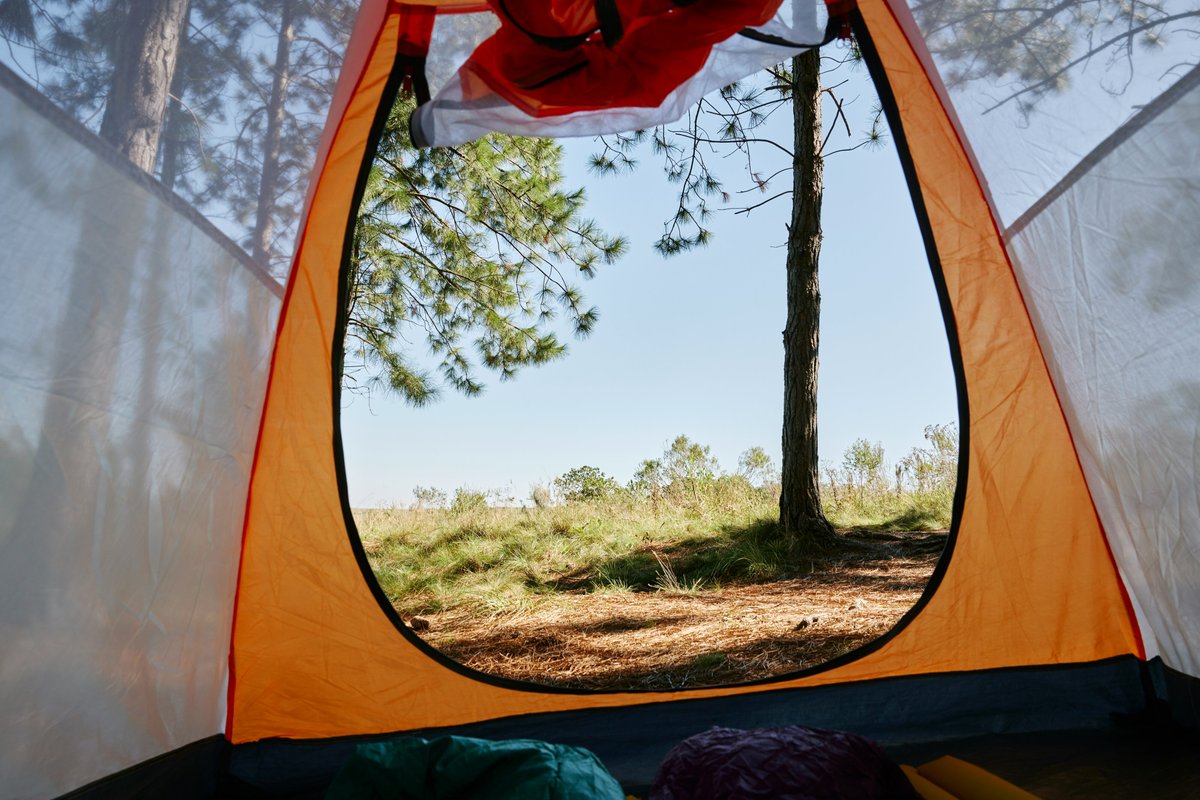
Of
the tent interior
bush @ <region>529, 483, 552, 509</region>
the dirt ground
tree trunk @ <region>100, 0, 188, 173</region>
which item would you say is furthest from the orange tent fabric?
bush @ <region>529, 483, 552, 509</region>

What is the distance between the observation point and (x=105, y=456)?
3.68 ft

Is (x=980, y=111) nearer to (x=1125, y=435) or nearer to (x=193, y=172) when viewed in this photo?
(x=1125, y=435)

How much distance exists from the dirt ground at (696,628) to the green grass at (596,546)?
0.67 feet

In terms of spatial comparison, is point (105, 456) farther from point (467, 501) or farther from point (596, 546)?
point (467, 501)

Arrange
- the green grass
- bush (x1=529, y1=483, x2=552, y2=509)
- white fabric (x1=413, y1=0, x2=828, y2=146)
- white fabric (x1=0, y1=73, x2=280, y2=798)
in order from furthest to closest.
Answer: bush (x1=529, y1=483, x2=552, y2=509) < the green grass < white fabric (x1=413, y1=0, x2=828, y2=146) < white fabric (x1=0, y1=73, x2=280, y2=798)

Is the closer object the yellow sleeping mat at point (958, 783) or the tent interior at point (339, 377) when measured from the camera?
the tent interior at point (339, 377)

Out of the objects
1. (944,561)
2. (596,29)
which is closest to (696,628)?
(944,561)

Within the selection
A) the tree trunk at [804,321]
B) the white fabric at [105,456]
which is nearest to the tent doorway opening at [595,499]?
the tree trunk at [804,321]

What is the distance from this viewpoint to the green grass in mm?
3857

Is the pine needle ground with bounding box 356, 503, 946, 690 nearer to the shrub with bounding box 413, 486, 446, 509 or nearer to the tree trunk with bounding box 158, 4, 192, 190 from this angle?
the shrub with bounding box 413, 486, 446, 509

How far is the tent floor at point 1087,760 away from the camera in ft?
4.19

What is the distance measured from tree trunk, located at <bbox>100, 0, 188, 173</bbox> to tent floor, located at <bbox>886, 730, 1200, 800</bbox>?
1.64 metres

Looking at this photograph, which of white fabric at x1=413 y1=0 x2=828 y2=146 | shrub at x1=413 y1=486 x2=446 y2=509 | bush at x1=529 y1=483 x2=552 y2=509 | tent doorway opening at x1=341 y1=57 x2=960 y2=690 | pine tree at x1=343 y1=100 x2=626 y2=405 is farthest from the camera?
shrub at x1=413 y1=486 x2=446 y2=509

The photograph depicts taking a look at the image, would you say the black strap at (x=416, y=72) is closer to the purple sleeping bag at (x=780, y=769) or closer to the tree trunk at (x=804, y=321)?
the purple sleeping bag at (x=780, y=769)
